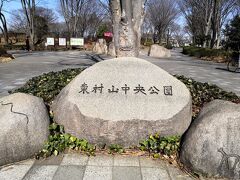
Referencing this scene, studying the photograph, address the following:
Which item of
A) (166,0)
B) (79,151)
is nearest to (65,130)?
(79,151)

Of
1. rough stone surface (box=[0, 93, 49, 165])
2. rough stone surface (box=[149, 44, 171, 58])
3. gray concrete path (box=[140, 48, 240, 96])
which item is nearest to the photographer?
rough stone surface (box=[0, 93, 49, 165])

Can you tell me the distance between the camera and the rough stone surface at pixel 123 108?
3.97m

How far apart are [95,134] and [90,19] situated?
44.5 metres

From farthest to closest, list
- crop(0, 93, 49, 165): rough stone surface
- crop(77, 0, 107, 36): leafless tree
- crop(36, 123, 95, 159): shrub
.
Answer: crop(77, 0, 107, 36): leafless tree
crop(36, 123, 95, 159): shrub
crop(0, 93, 49, 165): rough stone surface

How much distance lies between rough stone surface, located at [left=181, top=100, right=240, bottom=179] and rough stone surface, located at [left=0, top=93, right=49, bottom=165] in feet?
6.70

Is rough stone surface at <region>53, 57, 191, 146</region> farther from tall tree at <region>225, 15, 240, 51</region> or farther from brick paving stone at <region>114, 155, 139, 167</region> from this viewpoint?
tall tree at <region>225, 15, 240, 51</region>

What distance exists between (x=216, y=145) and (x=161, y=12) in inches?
1728

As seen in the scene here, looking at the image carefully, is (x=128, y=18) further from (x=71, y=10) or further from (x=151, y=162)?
(x=71, y=10)

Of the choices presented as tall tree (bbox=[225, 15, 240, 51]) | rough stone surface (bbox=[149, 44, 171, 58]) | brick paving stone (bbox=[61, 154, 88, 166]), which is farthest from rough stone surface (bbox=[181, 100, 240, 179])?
rough stone surface (bbox=[149, 44, 171, 58])

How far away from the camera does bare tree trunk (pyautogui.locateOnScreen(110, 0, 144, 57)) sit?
20.0 feet

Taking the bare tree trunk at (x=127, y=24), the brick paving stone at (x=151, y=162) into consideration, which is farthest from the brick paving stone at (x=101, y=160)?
the bare tree trunk at (x=127, y=24)

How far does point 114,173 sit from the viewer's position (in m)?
3.47

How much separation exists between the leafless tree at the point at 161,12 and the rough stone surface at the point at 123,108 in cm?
4074

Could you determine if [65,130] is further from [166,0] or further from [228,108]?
[166,0]
